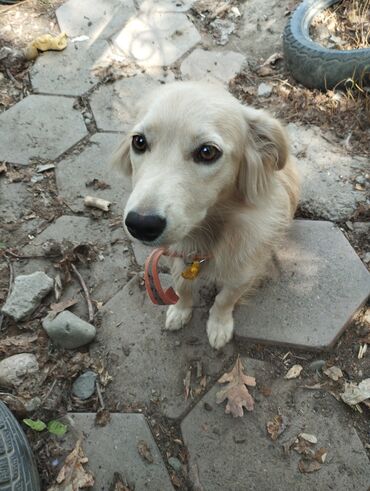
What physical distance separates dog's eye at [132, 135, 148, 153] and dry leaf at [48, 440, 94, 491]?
Result: 1.59 meters

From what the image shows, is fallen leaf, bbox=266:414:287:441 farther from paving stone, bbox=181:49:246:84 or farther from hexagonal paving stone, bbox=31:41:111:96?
hexagonal paving stone, bbox=31:41:111:96

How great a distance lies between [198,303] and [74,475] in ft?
4.10

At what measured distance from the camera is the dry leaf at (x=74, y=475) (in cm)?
211

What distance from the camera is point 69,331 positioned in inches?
99.7

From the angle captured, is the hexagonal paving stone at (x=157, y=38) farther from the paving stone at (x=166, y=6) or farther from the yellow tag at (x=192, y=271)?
the yellow tag at (x=192, y=271)

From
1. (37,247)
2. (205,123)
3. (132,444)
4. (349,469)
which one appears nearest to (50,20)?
(37,247)

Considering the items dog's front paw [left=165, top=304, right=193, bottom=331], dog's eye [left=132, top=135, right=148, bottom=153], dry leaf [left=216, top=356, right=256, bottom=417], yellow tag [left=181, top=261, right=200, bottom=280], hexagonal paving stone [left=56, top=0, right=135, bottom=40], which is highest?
dog's eye [left=132, top=135, right=148, bottom=153]

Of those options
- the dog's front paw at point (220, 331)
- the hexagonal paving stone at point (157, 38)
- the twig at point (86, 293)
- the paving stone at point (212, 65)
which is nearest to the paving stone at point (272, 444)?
the dog's front paw at point (220, 331)

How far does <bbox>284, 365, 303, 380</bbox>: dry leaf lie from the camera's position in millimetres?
2464

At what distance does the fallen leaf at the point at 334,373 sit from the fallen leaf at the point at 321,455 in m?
0.41

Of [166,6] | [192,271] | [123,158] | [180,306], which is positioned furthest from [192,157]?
[166,6]

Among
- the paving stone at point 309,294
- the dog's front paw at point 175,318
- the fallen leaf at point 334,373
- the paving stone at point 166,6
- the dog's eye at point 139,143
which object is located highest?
the dog's eye at point 139,143

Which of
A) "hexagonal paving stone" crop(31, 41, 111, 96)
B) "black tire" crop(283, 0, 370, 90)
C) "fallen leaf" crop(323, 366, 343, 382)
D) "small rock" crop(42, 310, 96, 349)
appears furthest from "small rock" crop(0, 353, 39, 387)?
"black tire" crop(283, 0, 370, 90)

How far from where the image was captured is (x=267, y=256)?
258 cm
